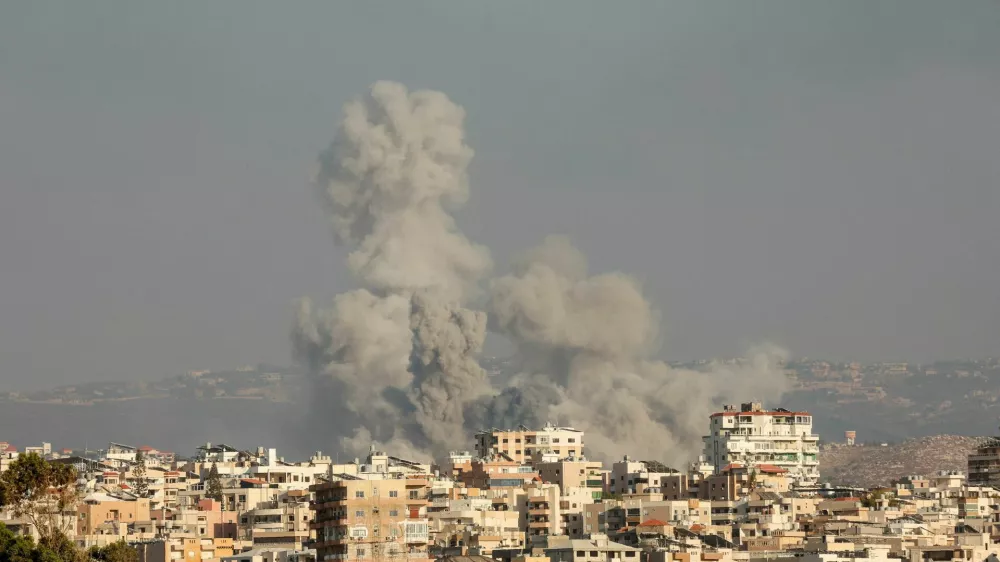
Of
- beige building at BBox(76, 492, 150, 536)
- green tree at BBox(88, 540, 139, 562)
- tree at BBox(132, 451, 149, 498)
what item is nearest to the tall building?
tree at BBox(132, 451, 149, 498)

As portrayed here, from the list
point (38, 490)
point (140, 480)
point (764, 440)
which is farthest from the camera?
point (764, 440)

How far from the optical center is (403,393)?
441 ft

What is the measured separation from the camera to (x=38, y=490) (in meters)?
71.2

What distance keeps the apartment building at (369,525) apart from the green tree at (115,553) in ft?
22.2

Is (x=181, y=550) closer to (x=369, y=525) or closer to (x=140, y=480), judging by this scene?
(x=369, y=525)

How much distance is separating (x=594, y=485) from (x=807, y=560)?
34.5m

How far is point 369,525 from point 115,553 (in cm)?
929

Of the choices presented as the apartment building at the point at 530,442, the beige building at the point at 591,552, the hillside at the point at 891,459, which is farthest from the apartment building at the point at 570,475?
the hillside at the point at 891,459

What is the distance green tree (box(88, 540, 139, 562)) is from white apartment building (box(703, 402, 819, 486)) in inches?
2388

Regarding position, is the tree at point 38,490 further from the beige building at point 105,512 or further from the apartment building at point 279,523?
the beige building at point 105,512

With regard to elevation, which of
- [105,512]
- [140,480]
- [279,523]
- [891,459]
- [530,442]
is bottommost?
[279,523]

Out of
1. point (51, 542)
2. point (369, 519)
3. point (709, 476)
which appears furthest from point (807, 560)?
point (709, 476)

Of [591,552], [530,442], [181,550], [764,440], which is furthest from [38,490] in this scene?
[764,440]

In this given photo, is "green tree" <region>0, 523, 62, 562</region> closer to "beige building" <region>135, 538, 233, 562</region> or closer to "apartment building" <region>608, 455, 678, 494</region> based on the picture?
"beige building" <region>135, 538, 233, 562</region>
